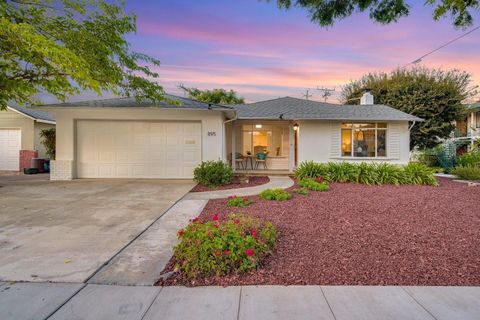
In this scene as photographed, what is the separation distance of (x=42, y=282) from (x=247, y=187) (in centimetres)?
674

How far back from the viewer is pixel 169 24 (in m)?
10.5

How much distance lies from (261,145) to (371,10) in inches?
409

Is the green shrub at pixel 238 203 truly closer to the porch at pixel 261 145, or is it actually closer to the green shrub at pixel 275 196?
the green shrub at pixel 275 196

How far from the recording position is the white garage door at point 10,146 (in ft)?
48.3

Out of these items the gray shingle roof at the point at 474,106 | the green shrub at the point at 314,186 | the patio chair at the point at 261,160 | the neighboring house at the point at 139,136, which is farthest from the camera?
the gray shingle roof at the point at 474,106

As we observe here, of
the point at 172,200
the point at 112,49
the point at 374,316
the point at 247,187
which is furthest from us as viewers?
the point at 247,187

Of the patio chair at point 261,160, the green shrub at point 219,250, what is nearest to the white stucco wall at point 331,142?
the patio chair at point 261,160

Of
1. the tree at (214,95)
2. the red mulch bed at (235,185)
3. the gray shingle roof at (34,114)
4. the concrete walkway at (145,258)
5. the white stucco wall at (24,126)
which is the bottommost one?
the concrete walkway at (145,258)

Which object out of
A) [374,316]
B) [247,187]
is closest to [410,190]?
[247,187]

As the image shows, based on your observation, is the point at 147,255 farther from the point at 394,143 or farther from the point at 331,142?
the point at 394,143

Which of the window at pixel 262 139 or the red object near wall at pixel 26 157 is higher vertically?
the window at pixel 262 139

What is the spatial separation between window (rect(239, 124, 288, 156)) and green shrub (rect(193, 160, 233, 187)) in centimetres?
487

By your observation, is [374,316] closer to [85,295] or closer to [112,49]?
[85,295]

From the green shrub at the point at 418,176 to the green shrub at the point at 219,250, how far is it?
849 centimetres
